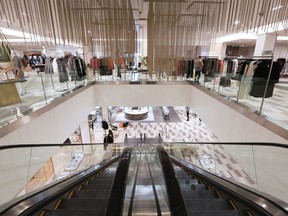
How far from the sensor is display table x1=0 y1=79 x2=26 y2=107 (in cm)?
328

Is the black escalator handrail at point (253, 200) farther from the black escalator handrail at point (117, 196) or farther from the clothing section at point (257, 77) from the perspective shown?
the clothing section at point (257, 77)

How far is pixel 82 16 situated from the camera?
394cm

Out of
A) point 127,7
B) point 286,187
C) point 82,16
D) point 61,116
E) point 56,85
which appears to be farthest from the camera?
point 56,85

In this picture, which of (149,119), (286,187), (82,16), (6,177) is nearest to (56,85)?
(82,16)

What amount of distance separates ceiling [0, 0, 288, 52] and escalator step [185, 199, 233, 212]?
3587mm

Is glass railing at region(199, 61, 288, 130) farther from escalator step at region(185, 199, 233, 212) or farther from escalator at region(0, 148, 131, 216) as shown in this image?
escalator at region(0, 148, 131, 216)

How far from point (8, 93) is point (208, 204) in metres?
3.90

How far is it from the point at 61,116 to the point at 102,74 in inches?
136

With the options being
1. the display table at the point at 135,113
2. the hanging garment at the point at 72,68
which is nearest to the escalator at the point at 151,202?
the hanging garment at the point at 72,68

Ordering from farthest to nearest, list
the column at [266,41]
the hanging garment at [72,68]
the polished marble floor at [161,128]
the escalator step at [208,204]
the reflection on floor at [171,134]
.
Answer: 1. the column at [266,41]
2. the reflection on floor at [171,134]
3. the hanging garment at [72,68]
4. the polished marble floor at [161,128]
5. the escalator step at [208,204]

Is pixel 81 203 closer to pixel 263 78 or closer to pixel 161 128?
pixel 263 78

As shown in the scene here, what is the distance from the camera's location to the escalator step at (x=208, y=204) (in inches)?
57.9

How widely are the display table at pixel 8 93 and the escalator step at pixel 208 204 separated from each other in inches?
144

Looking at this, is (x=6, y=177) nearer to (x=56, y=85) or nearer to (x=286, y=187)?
(x=56, y=85)
